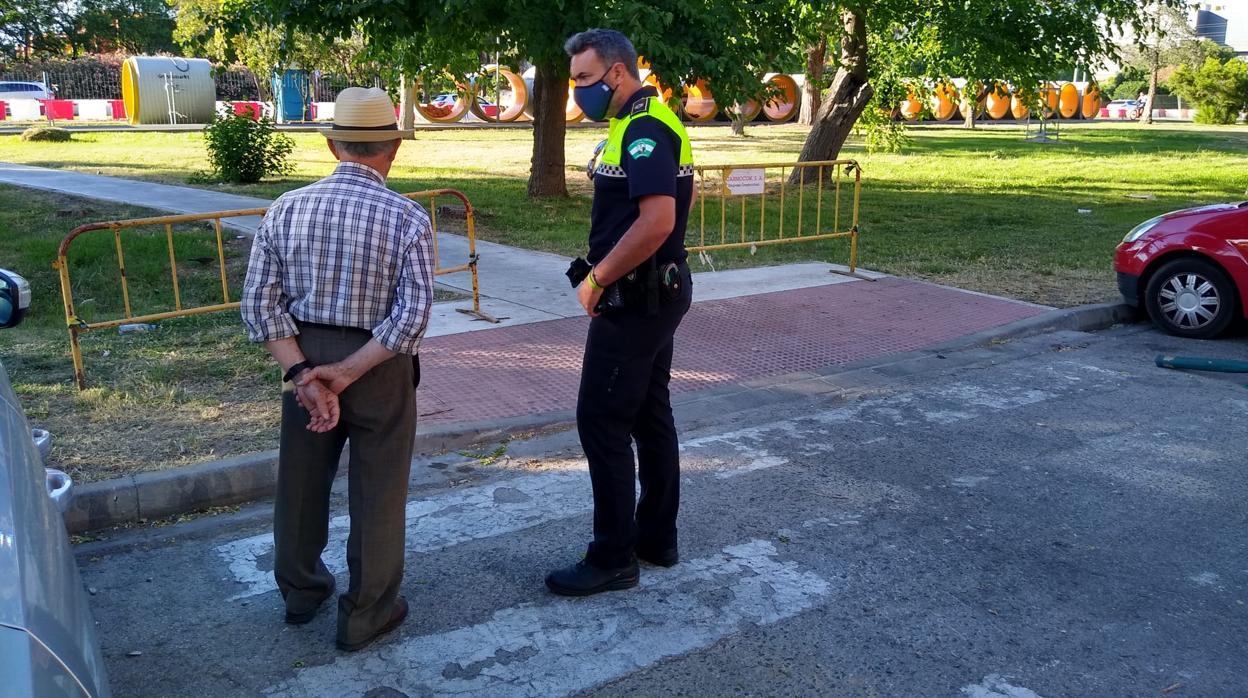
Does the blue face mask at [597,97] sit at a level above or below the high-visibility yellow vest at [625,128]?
above

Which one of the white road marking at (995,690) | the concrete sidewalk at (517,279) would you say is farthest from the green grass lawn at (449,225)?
the white road marking at (995,690)

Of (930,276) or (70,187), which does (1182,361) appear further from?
(70,187)

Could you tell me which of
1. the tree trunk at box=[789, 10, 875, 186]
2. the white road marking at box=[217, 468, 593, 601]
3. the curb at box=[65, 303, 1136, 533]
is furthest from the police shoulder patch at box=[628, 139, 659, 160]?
the tree trunk at box=[789, 10, 875, 186]

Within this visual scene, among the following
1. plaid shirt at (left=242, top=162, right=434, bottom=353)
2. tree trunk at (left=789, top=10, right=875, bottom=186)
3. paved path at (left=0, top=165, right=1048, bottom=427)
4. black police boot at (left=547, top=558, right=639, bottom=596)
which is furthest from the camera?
tree trunk at (left=789, top=10, right=875, bottom=186)

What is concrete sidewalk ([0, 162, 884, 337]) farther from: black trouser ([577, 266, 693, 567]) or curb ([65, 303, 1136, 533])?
black trouser ([577, 266, 693, 567])

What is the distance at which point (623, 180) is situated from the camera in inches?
153

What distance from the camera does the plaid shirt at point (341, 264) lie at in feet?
11.4

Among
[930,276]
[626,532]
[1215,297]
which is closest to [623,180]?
[626,532]

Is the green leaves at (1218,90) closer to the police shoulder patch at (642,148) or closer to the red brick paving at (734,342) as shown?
the red brick paving at (734,342)

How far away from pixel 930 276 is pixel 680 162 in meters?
7.86

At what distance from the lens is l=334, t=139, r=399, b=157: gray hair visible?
355cm

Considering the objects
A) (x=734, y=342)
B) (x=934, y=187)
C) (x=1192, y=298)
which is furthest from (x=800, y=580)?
(x=934, y=187)

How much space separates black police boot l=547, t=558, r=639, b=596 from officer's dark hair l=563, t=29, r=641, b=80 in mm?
1879

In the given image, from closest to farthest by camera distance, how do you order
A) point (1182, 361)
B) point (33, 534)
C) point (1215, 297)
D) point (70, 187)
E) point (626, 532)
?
1. point (33, 534)
2. point (626, 532)
3. point (1182, 361)
4. point (1215, 297)
5. point (70, 187)
